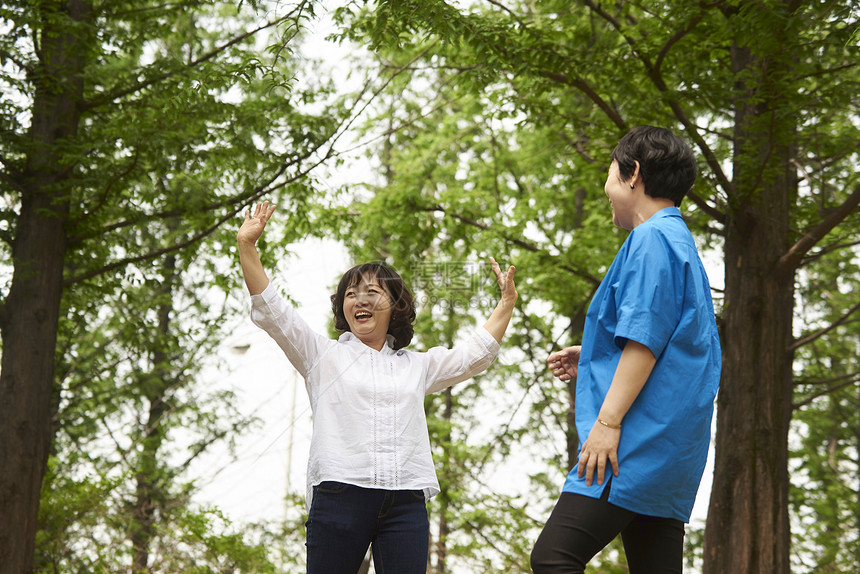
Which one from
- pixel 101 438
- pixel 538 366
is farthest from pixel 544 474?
pixel 101 438

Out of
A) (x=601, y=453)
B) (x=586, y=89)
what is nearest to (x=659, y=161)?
(x=601, y=453)

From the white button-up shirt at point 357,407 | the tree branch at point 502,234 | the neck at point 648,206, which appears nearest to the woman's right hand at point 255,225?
the white button-up shirt at point 357,407

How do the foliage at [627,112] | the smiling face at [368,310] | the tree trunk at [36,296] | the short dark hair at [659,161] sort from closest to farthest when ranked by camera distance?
the short dark hair at [659,161], the smiling face at [368,310], the foliage at [627,112], the tree trunk at [36,296]

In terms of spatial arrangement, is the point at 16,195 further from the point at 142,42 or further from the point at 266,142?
the point at 266,142

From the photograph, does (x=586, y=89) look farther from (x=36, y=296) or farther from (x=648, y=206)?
(x=36, y=296)

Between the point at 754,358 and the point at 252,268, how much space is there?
4.03 meters

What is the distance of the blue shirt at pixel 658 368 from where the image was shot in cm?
184

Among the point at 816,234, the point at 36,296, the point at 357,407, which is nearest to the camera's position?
the point at 357,407

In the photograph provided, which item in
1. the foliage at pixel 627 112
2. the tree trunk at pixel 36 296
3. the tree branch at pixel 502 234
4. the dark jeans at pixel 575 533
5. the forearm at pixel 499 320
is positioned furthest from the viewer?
the tree branch at pixel 502 234

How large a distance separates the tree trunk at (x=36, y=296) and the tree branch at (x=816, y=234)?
4775 millimetres

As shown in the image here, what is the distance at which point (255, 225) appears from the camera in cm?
232

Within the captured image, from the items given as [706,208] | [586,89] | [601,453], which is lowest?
[601,453]

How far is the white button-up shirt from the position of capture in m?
2.35

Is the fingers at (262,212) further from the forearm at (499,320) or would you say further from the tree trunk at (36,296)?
the tree trunk at (36,296)
